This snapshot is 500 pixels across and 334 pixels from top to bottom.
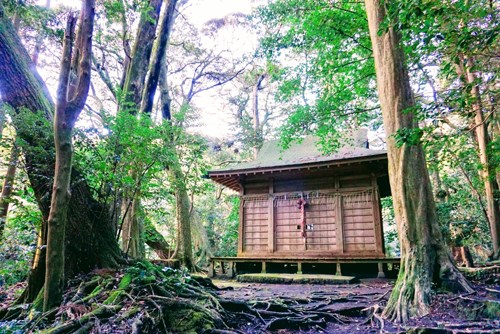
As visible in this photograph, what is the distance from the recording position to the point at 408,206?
495 centimetres

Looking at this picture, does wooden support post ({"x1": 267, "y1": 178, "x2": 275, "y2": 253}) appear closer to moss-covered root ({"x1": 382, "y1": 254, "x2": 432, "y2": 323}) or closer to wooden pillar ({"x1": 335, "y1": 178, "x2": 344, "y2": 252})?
wooden pillar ({"x1": 335, "y1": 178, "x2": 344, "y2": 252})

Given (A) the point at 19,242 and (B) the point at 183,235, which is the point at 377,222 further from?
(A) the point at 19,242

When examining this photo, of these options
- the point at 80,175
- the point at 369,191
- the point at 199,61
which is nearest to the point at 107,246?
the point at 80,175

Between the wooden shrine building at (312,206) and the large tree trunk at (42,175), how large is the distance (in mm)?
6625

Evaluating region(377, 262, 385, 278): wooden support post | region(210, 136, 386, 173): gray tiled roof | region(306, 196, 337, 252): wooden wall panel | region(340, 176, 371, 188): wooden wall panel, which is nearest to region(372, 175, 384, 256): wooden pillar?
region(340, 176, 371, 188): wooden wall panel

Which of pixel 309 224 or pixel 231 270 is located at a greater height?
pixel 309 224

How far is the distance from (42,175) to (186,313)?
8.70ft

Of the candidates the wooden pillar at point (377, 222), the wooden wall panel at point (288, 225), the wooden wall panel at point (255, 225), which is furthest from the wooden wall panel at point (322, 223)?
the wooden wall panel at point (255, 225)

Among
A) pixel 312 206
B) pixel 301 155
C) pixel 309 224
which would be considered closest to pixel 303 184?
pixel 312 206

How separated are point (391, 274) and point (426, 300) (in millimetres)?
5875

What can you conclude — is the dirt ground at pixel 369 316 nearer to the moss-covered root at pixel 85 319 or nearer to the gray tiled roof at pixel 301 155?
the moss-covered root at pixel 85 319

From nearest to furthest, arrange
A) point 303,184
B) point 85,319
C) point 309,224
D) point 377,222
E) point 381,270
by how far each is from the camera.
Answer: point 85,319 → point 381,270 → point 377,222 → point 309,224 → point 303,184

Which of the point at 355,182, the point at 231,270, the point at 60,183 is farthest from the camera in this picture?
the point at 231,270

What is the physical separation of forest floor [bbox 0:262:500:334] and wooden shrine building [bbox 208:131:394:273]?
17.0ft
